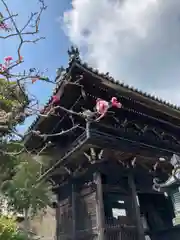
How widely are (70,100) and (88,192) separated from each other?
8.57 ft

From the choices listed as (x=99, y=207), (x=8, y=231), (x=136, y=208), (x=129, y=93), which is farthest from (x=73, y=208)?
(x=129, y=93)

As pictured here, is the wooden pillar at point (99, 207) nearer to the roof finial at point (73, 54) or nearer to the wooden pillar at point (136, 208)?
the wooden pillar at point (136, 208)

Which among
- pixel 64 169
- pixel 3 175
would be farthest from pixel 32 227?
pixel 64 169

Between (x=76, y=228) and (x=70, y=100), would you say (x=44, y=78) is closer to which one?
(x=70, y=100)

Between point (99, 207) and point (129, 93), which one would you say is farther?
point (129, 93)

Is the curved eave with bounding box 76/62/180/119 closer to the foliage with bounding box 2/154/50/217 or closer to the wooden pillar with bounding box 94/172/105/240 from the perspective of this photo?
the wooden pillar with bounding box 94/172/105/240

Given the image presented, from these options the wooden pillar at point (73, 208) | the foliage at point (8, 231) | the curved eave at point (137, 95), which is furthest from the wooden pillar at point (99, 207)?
the curved eave at point (137, 95)

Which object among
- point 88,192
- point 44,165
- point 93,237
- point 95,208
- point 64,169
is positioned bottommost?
point 93,237

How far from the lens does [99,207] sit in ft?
21.7

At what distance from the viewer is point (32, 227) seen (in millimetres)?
11141

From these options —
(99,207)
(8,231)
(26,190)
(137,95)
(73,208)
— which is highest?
(137,95)

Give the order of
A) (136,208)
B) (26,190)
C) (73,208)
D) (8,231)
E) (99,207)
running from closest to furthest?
(8,231) → (99,207) → (136,208) → (73,208) → (26,190)

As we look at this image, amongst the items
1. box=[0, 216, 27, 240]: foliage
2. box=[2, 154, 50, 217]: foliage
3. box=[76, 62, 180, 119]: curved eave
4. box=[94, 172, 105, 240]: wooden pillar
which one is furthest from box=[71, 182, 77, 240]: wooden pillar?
box=[76, 62, 180, 119]: curved eave

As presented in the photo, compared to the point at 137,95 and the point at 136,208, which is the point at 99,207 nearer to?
the point at 136,208
